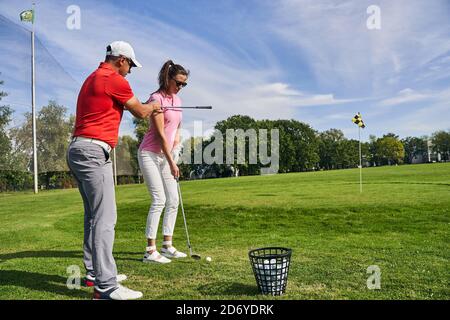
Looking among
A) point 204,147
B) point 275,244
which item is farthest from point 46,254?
point 204,147

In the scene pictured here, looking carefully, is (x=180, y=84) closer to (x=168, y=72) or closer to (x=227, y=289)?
(x=168, y=72)

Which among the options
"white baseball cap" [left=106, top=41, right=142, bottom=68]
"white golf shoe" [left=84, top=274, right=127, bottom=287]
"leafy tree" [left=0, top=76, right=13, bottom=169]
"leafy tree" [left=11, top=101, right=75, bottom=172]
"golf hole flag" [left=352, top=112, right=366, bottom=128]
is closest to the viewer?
"white baseball cap" [left=106, top=41, right=142, bottom=68]

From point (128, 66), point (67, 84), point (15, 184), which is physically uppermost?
point (67, 84)

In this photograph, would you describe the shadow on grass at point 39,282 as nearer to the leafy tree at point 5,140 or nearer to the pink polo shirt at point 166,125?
the pink polo shirt at point 166,125

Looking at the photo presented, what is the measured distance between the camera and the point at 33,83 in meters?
20.7

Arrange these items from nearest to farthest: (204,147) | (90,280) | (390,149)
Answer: (90,280)
(204,147)
(390,149)

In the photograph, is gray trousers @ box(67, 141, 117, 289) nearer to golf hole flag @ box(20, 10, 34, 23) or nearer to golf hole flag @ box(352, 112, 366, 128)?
golf hole flag @ box(352, 112, 366, 128)

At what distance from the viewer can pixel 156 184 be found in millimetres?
4934

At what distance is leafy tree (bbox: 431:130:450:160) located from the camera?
115 metres

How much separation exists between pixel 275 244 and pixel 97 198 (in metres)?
3.31

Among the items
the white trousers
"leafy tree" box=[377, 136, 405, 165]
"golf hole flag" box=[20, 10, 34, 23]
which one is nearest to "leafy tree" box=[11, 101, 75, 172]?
"golf hole flag" box=[20, 10, 34, 23]
